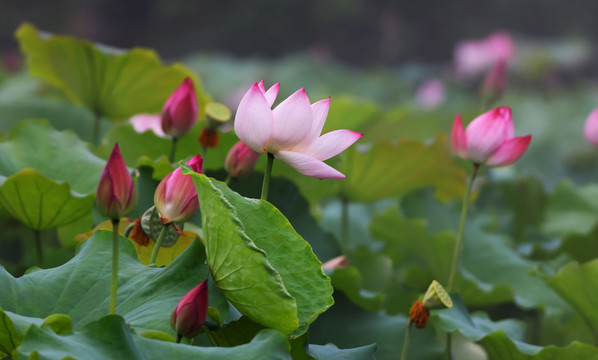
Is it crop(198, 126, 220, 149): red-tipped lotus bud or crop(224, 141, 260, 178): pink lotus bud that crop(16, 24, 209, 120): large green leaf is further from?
crop(224, 141, 260, 178): pink lotus bud

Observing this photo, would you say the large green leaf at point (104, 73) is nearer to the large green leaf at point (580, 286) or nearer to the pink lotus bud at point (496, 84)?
the large green leaf at point (580, 286)

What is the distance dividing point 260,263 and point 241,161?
0.25 metres

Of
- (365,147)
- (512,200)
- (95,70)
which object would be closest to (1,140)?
(95,70)

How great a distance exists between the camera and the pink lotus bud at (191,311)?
518 mm

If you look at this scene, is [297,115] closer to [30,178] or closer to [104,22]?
[30,178]

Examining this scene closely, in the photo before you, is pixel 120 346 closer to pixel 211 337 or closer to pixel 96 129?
pixel 211 337

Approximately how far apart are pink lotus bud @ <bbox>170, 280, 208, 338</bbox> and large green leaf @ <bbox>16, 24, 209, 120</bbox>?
730 mm

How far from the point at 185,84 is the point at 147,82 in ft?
1.36

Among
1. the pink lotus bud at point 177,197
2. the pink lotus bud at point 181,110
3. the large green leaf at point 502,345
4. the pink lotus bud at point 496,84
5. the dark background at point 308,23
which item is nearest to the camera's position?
the pink lotus bud at point 177,197

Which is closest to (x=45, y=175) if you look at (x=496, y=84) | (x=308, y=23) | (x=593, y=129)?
(x=593, y=129)

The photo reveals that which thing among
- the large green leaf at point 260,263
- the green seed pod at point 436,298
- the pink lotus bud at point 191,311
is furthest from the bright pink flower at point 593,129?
the pink lotus bud at point 191,311

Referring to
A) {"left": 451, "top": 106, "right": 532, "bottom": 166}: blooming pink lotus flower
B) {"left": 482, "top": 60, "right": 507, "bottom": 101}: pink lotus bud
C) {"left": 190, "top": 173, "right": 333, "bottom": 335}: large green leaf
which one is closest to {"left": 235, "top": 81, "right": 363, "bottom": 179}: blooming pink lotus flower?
{"left": 190, "top": 173, "right": 333, "bottom": 335}: large green leaf

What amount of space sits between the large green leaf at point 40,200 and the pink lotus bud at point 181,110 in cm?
15

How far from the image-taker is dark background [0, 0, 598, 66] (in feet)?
29.8
